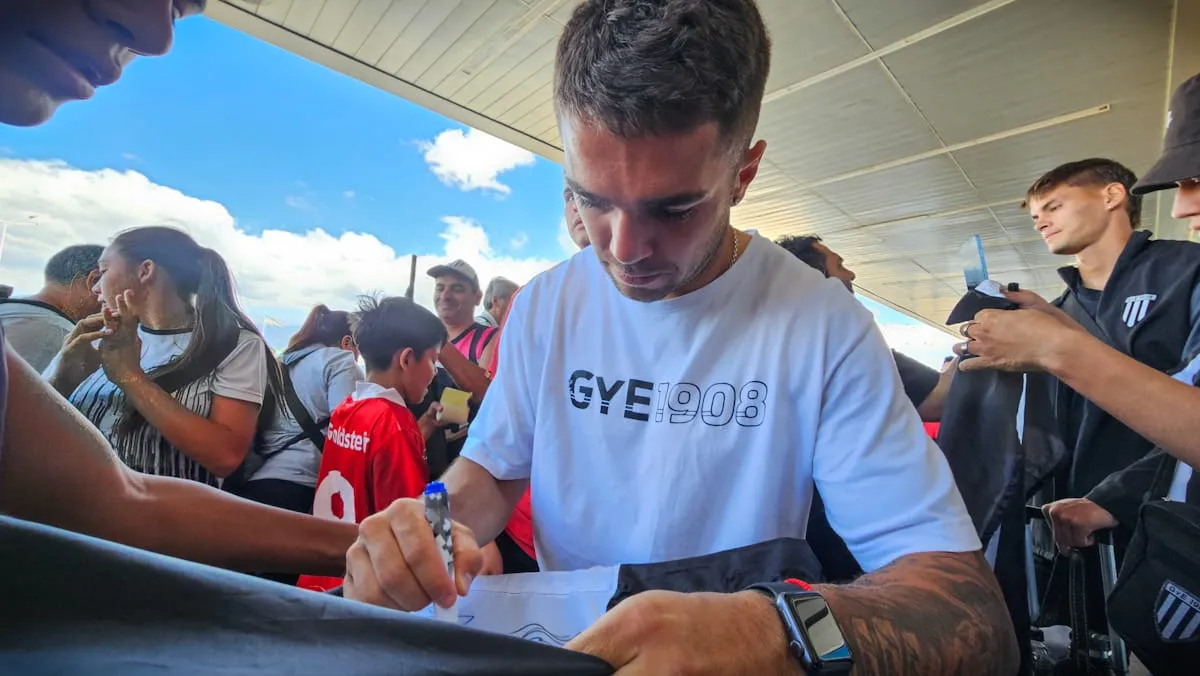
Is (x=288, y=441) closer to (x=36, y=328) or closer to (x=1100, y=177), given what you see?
(x=36, y=328)

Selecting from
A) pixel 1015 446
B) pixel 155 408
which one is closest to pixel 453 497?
pixel 1015 446

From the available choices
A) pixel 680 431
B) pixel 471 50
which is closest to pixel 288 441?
pixel 680 431

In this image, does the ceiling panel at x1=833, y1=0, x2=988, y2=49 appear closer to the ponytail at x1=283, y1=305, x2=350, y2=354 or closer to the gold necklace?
the gold necklace

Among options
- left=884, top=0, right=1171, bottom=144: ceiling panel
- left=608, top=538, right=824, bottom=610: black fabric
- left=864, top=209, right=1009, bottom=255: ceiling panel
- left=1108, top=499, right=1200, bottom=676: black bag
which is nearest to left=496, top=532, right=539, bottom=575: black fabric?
left=608, top=538, right=824, bottom=610: black fabric

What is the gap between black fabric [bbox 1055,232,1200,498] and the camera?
1.73 metres

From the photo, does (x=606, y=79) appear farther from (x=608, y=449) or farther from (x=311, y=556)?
(x=311, y=556)

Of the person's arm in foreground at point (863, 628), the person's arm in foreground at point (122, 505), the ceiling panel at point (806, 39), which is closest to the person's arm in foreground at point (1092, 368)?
the person's arm in foreground at point (863, 628)

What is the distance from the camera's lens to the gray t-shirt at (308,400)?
86.6 inches

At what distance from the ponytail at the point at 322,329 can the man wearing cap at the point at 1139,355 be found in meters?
2.82

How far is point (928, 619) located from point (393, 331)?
238cm

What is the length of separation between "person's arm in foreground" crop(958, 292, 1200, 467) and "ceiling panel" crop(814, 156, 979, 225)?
5.82 metres

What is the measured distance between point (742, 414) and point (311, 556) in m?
0.79

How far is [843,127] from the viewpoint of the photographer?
564 cm

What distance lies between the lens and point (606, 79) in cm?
88
